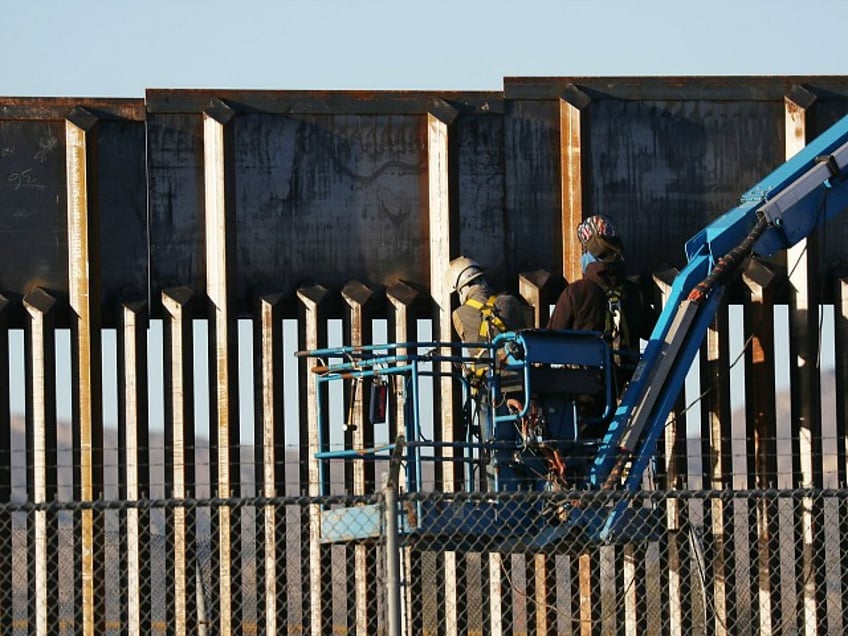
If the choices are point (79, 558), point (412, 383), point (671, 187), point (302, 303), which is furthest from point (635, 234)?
point (79, 558)

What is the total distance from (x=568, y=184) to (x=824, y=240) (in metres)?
2.65

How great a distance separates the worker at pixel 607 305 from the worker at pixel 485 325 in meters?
0.43

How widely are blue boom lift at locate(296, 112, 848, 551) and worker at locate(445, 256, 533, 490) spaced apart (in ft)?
0.07

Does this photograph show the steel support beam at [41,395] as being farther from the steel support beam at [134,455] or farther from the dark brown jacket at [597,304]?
the dark brown jacket at [597,304]

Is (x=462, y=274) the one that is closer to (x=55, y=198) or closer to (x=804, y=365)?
(x=804, y=365)

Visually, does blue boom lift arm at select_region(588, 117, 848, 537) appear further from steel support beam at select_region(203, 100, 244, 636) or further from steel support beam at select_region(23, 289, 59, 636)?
steel support beam at select_region(23, 289, 59, 636)

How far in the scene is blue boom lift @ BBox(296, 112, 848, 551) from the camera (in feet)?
49.5

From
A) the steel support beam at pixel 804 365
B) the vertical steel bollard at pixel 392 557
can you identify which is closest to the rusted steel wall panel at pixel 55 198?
the steel support beam at pixel 804 365

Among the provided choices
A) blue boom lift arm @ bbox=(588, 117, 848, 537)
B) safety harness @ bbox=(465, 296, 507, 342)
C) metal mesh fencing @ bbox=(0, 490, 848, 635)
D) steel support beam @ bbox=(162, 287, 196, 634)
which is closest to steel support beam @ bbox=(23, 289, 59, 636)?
metal mesh fencing @ bbox=(0, 490, 848, 635)

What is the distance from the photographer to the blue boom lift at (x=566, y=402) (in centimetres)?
1510

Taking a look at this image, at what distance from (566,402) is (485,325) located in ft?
2.95

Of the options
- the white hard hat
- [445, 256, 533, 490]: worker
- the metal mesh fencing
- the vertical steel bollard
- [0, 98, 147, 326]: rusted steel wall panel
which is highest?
[0, 98, 147, 326]: rusted steel wall panel

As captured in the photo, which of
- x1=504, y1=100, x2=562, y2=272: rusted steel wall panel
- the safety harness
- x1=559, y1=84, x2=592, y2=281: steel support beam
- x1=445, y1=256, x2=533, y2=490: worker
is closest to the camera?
x1=445, y1=256, x2=533, y2=490: worker

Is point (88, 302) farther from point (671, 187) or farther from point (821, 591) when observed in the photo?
point (821, 591)
